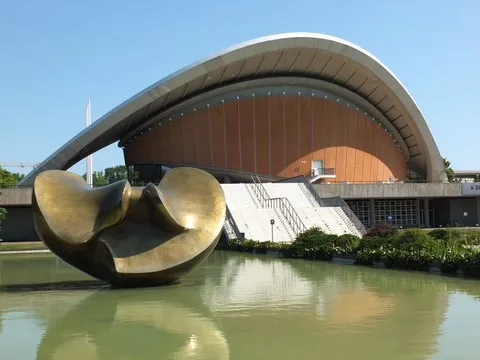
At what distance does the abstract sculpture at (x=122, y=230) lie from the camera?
44.6 ft

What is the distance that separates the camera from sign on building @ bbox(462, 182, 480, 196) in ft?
148

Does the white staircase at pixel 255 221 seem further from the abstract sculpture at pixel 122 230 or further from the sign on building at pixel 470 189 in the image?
the sign on building at pixel 470 189

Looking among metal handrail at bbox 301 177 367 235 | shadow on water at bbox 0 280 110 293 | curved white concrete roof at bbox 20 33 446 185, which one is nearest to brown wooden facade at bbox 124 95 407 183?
curved white concrete roof at bbox 20 33 446 185

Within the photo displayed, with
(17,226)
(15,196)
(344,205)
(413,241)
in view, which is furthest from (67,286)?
(17,226)

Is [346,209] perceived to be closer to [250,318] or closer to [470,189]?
[470,189]

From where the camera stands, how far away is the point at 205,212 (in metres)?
15.0

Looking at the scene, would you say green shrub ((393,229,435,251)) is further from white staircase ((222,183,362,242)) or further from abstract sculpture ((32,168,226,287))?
white staircase ((222,183,362,242))

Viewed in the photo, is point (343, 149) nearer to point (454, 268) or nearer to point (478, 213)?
point (478, 213)

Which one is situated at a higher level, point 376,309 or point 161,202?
point 161,202

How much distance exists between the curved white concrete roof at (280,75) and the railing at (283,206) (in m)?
10.9

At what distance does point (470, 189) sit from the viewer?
149ft

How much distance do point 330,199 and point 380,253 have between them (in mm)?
18123

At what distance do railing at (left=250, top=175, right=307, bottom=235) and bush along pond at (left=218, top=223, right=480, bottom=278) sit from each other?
5.18 metres

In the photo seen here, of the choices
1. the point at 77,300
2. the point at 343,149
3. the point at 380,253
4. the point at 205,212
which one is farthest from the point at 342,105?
the point at 77,300
